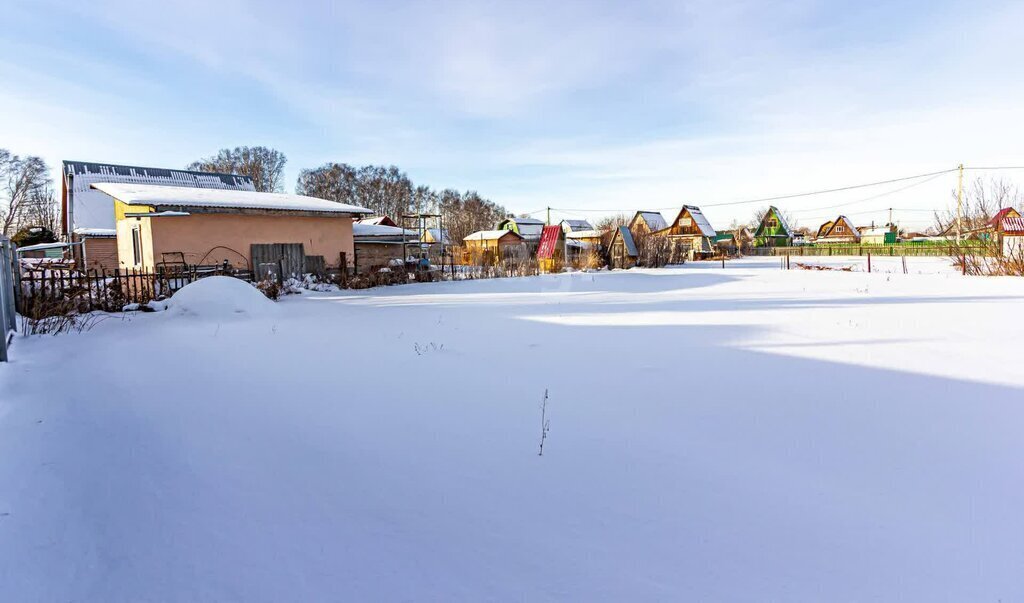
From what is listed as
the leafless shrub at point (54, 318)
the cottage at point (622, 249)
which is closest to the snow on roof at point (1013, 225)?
the cottage at point (622, 249)

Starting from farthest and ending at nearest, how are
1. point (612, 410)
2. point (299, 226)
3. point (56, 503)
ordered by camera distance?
point (299, 226) → point (612, 410) → point (56, 503)

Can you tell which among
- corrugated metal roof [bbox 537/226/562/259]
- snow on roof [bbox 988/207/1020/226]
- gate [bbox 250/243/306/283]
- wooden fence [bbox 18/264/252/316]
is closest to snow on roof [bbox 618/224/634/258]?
corrugated metal roof [bbox 537/226/562/259]

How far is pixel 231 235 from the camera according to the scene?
15.9 metres

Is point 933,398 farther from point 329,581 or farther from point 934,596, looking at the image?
point 329,581

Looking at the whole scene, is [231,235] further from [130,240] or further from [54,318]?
[54,318]

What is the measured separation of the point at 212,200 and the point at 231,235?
119 centimetres

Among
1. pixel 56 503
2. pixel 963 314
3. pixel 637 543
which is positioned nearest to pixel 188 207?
pixel 56 503

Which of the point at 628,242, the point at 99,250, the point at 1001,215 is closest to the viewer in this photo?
the point at 1001,215

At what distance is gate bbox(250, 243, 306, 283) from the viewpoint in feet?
53.8

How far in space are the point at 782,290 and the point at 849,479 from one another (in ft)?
42.0

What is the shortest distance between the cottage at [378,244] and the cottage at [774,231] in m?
46.1

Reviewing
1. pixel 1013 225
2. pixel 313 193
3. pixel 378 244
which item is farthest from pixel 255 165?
pixel 1013 225

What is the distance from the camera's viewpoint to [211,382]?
4.84 m

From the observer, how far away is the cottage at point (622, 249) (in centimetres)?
2800
